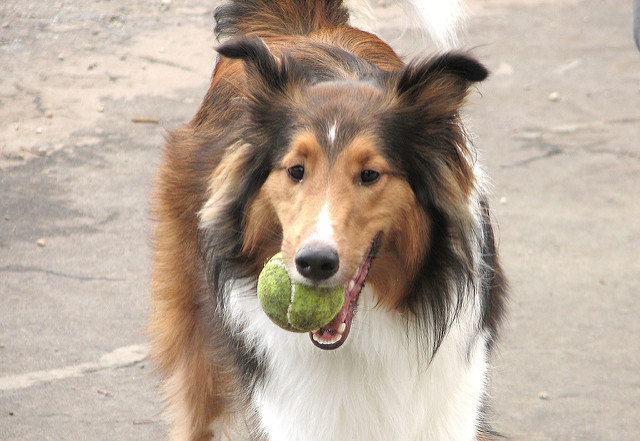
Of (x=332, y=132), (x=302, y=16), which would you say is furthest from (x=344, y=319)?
(x=302, y=16)

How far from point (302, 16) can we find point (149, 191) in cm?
198

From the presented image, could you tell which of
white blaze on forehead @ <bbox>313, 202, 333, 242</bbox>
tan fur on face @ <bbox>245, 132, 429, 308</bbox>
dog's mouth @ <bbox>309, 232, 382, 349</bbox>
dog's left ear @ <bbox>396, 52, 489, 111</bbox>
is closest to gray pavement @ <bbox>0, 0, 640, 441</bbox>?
dog's left ear @ <bbox>396, 52, 489, 111</bbox>

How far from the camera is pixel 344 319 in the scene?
2914 millimetres

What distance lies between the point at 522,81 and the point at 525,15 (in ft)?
5.66

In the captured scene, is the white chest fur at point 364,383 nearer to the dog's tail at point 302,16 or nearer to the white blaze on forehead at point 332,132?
the white blaze on forehead at point 332,132

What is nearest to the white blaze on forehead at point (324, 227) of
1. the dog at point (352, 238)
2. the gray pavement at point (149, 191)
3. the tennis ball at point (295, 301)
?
the dog at point (352, 238)

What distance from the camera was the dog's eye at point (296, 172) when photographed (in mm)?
2873

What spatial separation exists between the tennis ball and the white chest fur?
0.30m

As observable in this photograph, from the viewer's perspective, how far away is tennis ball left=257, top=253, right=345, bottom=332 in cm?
274

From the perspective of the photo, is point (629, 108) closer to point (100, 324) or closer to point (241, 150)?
point (100, 324)

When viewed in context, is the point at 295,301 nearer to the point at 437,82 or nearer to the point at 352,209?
the point at 352,209

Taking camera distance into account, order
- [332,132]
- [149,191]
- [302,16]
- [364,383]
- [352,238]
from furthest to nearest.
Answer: [149,191], [302,16], [364,383], [332,132], [352,238]

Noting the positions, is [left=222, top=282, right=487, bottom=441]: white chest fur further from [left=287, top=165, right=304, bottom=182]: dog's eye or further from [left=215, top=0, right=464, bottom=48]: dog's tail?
[left=215, top=0, right=464, bottom=48]: dog's tail

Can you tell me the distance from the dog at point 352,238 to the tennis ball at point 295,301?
0.18 ft
